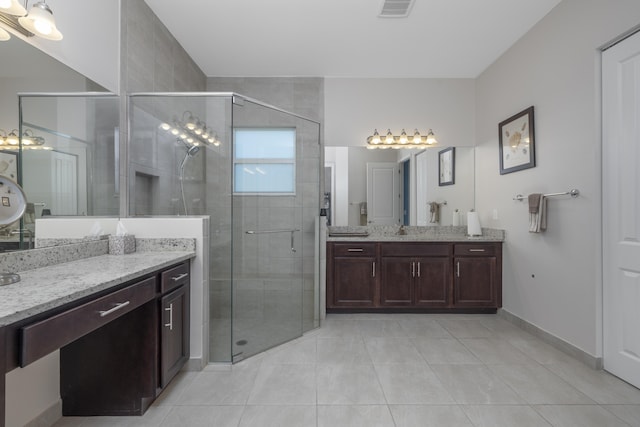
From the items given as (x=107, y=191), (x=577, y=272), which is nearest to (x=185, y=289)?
(x=107, y=191)

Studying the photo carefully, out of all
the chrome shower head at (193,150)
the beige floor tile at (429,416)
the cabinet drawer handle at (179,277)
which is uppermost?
the chrome shower head at (193,150)

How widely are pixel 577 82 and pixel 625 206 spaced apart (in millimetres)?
1010

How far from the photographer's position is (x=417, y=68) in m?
3.74

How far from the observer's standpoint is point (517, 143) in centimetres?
314

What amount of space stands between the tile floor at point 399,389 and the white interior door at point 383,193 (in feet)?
5.04

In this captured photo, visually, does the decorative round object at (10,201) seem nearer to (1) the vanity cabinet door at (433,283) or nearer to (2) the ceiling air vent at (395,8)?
(2) the ceiling air vent at (395,8)

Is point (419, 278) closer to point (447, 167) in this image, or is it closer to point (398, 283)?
point (398, 283)

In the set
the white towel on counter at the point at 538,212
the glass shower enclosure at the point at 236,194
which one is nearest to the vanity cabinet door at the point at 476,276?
the white towel on counter at the point at 538,212

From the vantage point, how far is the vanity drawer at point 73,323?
1.02m

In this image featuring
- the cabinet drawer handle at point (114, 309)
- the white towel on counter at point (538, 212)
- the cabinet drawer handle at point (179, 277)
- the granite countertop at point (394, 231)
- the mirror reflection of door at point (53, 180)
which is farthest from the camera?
the granite countertop at point (394, 231)

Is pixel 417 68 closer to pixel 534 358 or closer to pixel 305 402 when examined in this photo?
pixel 534 358

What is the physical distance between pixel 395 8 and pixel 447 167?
203 centimetres

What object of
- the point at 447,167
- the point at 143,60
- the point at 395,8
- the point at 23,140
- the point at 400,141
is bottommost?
the point at 23,140

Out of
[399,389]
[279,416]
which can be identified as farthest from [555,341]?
[279,416]
